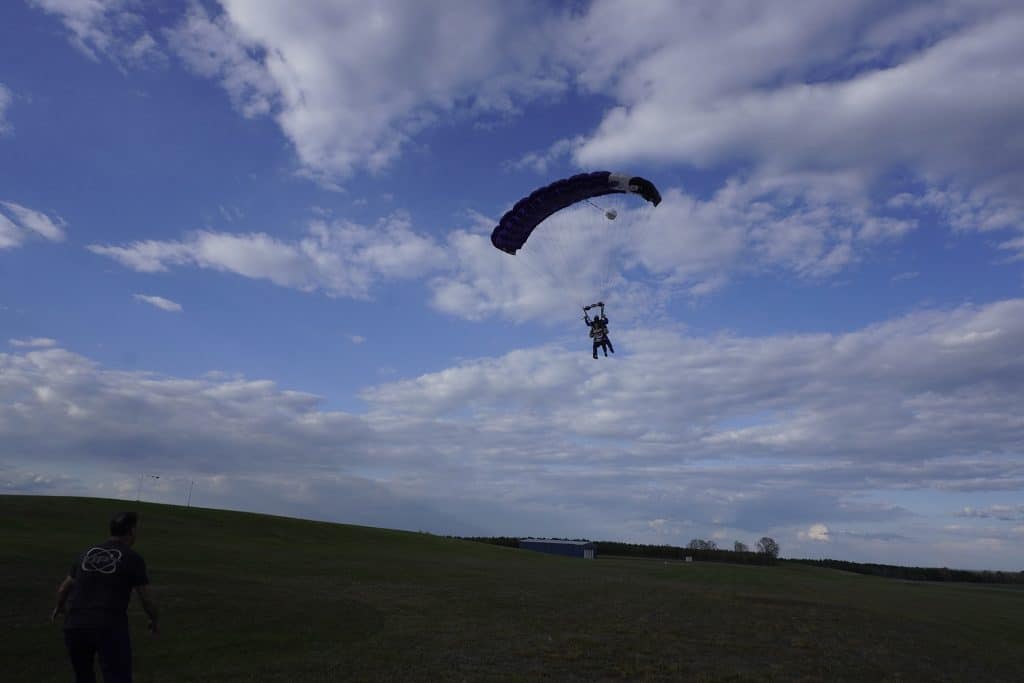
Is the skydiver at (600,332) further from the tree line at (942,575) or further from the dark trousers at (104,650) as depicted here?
the tree line at (942,575)

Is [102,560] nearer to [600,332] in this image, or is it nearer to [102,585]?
[102,585]

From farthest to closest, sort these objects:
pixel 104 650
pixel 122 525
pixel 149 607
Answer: pixel 122 525 → pixel 149 607 → pixel 104 650

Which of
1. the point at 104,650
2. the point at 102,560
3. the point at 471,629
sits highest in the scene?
the point at 102,560

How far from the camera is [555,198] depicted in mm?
31906

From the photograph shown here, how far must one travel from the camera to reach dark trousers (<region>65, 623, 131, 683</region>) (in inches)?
292

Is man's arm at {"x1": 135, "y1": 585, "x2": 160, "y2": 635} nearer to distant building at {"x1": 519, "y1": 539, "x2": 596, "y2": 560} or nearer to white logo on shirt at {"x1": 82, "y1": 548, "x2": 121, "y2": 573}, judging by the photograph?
white logo on shirt at {"x1": 82, "y1": 548, "x2": 121, "y2": 573}

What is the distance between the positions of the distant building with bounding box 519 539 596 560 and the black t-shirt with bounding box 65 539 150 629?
331ft

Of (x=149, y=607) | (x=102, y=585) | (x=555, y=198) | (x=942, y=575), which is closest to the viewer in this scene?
(x=102, y=585)

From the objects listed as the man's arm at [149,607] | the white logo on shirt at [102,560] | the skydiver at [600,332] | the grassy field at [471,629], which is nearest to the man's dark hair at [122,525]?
the white logo on shirt at [102,560]

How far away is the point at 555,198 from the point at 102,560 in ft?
87.3

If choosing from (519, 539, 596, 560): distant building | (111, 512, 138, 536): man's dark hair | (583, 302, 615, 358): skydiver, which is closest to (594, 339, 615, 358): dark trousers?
(583, 302, 615, 358): skydiver

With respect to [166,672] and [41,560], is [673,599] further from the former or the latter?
[41,560]

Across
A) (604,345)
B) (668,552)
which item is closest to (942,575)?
(668,552)

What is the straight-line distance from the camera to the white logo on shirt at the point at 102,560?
7605 millimetres
